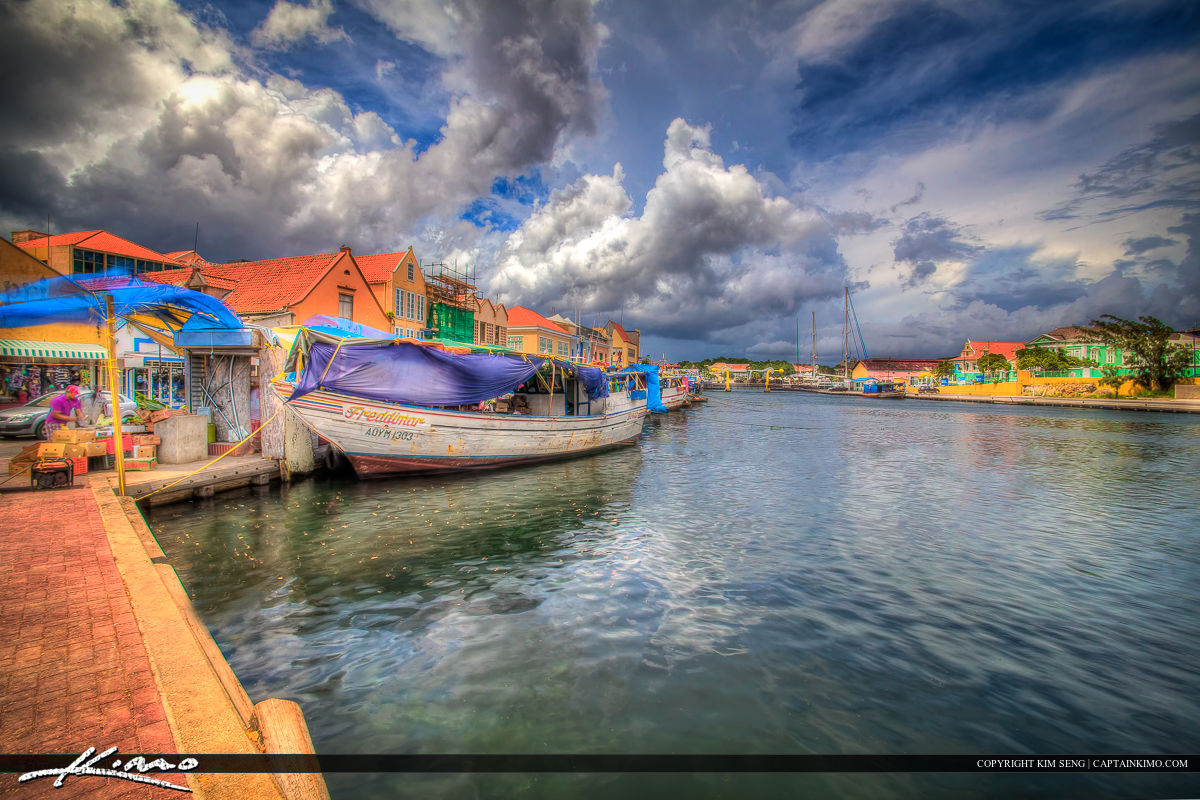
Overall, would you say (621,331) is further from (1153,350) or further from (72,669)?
(72,669)

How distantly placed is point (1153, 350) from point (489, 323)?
246 feet

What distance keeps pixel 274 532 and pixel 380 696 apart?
655 cm

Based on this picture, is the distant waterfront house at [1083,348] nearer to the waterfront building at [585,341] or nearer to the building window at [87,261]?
the waterfront building at [585,341]

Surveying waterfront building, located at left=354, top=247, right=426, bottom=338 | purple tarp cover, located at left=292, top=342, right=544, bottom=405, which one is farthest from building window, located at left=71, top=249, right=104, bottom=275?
purple tarp cover, located at left=292, top=342, right=544, bottom=405

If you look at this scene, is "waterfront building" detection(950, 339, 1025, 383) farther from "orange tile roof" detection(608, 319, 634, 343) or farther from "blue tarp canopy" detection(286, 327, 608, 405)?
"blue tarp canopy" detection(286, 327, 608, 405)

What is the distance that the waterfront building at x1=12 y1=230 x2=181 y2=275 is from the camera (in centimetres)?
3023

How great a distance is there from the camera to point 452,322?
Result: 40281 mm

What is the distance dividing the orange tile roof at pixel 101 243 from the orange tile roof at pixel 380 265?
40.2 feet

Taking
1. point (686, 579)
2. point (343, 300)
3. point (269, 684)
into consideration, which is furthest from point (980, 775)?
point (343, 300)

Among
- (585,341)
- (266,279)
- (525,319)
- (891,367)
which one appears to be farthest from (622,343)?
(891,367)

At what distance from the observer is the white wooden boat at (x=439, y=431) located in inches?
542

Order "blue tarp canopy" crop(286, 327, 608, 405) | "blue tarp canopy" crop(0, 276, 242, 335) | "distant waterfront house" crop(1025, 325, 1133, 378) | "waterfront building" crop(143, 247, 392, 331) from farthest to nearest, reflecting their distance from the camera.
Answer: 1. "distant waterfront house" crop(1025, 325, 1133, 378)
2. "waterfront building" crop(143, 247, 392, 331)
3. "blue tarp canopy" crop(286, 327, 608, 405)
4. "blue tarp canopy" crop(0, 276, 242, 335)

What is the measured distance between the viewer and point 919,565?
9.32 meters

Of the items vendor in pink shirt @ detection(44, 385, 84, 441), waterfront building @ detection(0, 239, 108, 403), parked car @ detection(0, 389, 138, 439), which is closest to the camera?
waterfront building @ detection(0, 239, 108, 403)
